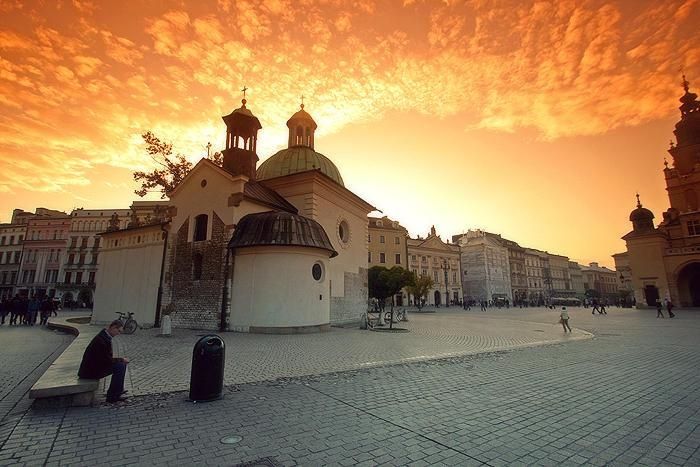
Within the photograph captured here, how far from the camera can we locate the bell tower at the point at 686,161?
45500mm

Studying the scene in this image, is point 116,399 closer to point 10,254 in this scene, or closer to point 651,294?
point 651,294

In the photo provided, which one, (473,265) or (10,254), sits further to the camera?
(473,265)

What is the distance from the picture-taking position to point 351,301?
2481 cm

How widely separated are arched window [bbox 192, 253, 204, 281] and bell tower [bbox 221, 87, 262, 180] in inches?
258

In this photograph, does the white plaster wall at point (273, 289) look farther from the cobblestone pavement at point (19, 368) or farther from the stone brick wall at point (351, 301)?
the cobblestone pavement at point (19, 368)

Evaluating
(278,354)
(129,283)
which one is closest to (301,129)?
(129,283)

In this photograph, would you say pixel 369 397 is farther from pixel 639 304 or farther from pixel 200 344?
pixel 639 304

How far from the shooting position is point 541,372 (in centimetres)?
854

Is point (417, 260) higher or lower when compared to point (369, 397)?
higher

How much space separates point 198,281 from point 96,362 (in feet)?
45.2

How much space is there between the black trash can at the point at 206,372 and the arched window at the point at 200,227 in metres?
15.1

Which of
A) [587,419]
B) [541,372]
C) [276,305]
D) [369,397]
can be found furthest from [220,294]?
[587,419]

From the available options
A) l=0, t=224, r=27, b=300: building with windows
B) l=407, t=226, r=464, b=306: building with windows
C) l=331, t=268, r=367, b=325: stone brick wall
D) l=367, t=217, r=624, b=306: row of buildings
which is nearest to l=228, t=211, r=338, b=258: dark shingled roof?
l=331, t=268, r=367, b=325: stone brick wall

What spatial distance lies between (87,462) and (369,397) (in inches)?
166
